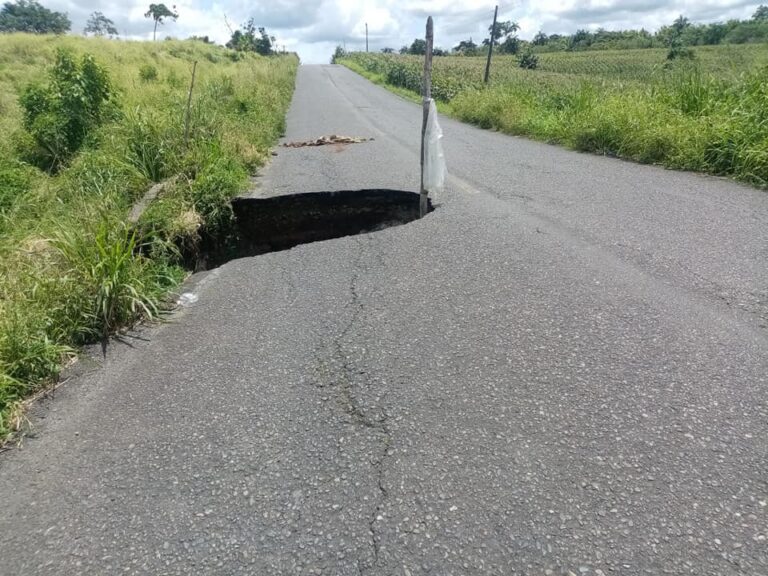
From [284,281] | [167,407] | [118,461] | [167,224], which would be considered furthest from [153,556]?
[167,224]

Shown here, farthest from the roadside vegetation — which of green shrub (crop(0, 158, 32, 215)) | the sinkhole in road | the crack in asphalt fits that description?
green shrub (crop(0, 158, 32, 215))

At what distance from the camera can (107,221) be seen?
Result: 4195mm

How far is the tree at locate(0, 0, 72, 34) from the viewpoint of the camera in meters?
67.3

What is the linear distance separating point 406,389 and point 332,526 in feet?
2.97

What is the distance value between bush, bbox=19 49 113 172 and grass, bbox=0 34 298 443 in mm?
239

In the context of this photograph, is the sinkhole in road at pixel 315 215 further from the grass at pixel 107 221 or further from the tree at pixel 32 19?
the tree at pixel 32 19

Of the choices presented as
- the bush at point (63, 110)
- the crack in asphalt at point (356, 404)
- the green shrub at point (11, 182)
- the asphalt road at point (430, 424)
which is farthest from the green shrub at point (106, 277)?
the bush at point (63, 110)

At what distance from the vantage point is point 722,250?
13.4ft

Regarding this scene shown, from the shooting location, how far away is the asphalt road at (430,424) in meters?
1.80

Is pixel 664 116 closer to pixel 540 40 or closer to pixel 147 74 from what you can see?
Result: pixel 147 74

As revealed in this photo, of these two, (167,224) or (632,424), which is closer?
(632,424)

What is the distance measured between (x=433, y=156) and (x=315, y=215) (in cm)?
198

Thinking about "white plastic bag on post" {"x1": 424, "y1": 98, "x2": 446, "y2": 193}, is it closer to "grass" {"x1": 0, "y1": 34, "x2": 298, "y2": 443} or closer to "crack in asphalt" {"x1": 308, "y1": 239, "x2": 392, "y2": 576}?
"crack in asphalt" {"x1": 308, "y1": 239, "x2": 392, "y2": 576}

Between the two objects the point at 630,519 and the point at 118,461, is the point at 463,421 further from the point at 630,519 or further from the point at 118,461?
the point at 118,461
